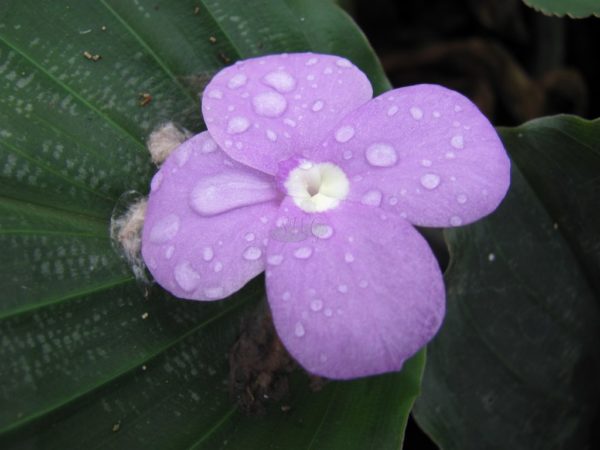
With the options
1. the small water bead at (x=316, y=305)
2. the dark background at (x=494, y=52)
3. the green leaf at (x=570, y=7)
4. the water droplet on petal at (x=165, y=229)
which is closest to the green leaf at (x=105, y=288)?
the water droplet on petal at (x=165, y=229)

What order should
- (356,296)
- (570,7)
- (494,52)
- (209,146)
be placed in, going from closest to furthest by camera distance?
(356,296) → (209,146) → (570,7) → (494,52)

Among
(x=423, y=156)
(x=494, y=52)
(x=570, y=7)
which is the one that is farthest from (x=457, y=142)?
(x=494, y=52)

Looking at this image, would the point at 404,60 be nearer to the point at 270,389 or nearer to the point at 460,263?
the point at 460,263

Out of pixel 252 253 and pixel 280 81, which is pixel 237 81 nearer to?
pixel 280 81

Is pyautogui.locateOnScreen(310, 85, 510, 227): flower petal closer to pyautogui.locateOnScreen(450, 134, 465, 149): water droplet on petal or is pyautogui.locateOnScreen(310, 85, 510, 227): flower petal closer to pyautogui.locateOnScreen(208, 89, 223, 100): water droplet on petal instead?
pyautogui.locateOnScreen(450, 134, 465, 149): water droplet on petal

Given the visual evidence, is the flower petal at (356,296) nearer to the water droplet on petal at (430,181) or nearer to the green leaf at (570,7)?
the water droplet on petal at (430,181)

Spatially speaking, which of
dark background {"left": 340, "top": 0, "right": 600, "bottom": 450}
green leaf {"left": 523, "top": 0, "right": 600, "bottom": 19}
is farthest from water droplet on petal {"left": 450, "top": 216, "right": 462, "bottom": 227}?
dark background {"left": 340, "top": 0, "right": 600, "bottom": 450}
